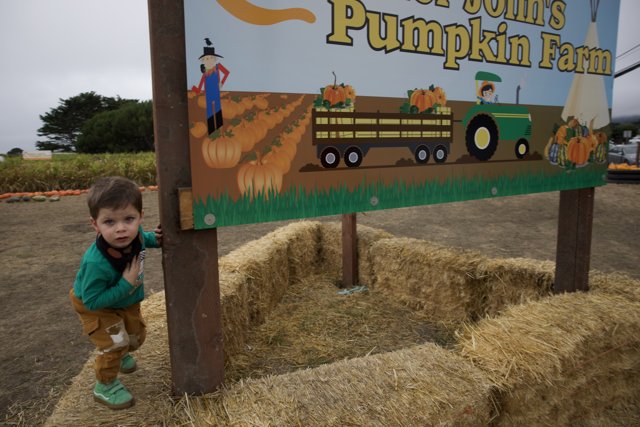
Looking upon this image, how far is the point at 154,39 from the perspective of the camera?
1623mm

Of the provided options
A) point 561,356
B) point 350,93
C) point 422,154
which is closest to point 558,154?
point 422,154

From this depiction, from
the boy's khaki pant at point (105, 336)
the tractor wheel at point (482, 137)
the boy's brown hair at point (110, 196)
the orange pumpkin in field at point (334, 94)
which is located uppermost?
the orange pumpkin in field at point (334, 94)

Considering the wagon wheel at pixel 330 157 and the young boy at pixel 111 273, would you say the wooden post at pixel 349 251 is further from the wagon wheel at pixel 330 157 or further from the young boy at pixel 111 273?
the young boy at pixel 111 273

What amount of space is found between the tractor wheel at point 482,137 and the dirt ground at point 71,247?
3.40m

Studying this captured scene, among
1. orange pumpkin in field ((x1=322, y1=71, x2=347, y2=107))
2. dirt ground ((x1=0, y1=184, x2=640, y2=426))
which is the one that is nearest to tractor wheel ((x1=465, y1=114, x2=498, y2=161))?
orange pumpkin in field ((x1=322, y1=71, x2=347, y2=107))

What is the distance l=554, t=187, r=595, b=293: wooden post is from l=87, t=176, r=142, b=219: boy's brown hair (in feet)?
10.9

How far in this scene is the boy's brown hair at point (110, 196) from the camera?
68.8 inches

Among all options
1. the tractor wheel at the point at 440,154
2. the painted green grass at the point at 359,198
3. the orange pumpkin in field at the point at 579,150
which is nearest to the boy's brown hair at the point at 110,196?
the painted green grass at the point at 359,198

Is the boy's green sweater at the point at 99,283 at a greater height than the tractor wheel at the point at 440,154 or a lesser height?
lesser

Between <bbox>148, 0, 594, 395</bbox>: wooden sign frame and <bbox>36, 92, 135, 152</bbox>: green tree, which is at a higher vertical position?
<bbox>36, 92, 135, 152</bbox>: green tree

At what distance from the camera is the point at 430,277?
4578 mm

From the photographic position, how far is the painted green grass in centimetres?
176

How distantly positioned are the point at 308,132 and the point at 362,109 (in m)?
0.35

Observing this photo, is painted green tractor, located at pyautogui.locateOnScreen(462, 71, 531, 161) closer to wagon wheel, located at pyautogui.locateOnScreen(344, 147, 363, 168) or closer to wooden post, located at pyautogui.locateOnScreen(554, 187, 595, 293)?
wagon wheel, located at pyautogui.locateOnScreen(344, 147, 363, 168)
